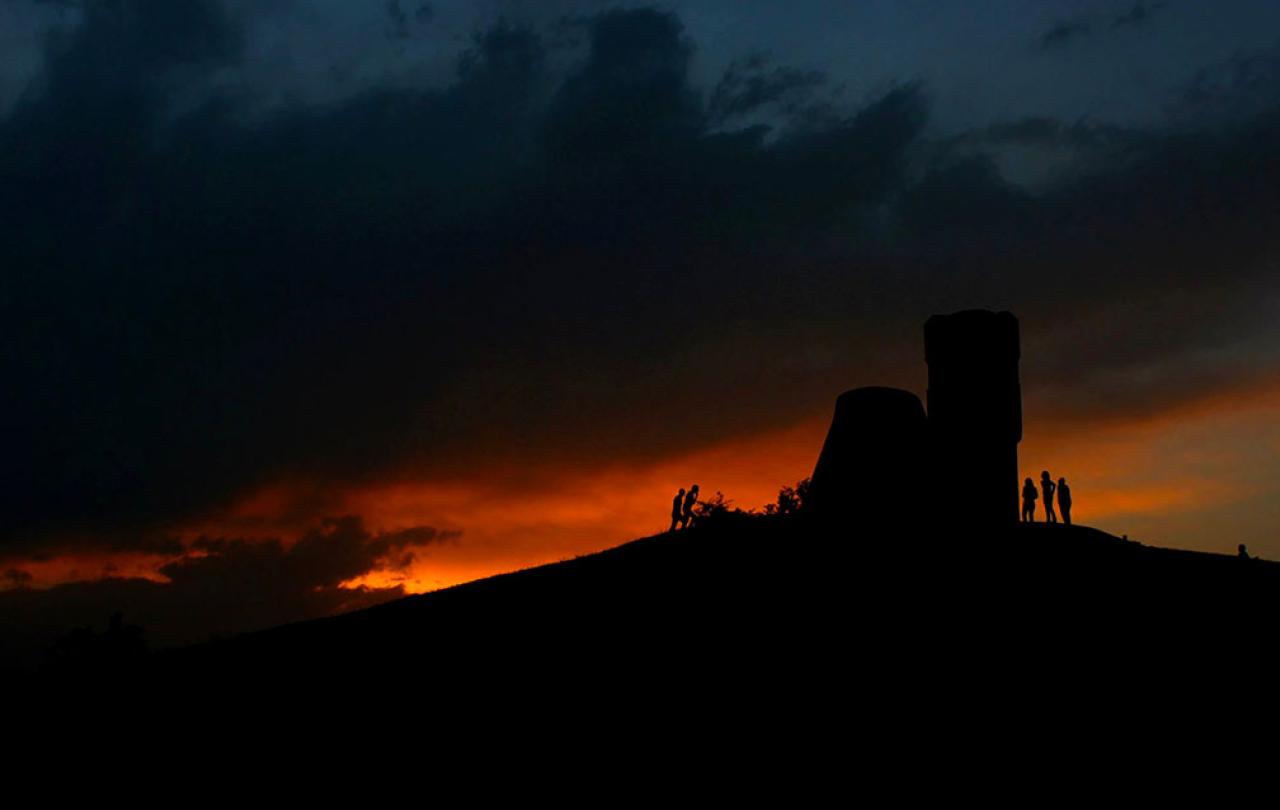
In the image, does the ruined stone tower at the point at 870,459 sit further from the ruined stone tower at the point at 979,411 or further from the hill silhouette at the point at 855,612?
the ruined stone tower at the point at 979,411

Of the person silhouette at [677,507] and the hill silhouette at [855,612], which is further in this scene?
→ the person silhouette at [677,507]

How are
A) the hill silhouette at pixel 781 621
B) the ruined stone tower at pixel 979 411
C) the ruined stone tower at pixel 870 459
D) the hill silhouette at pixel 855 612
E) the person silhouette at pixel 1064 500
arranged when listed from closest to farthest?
1. the hill silhouette at pixel 855 612
2. the hill silhouette at pixel 781 621
3. the ruined stone tower at pixel 870 459
4. the ruined stone tower at pixel 979 411
5. the person silhouette at pixel 1064 500

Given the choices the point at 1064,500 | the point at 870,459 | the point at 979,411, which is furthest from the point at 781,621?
the point at 1064,500

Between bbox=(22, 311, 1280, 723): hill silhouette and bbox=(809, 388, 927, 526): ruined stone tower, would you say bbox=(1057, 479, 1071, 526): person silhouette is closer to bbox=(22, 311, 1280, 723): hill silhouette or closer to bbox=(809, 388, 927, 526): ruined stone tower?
bbox=(22, 311, 1280, 723): hill silhouette

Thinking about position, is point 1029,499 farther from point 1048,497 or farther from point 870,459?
point 870,459

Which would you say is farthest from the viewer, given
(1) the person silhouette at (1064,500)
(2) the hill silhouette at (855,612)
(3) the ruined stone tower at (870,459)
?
(1) the person silhouette at (1064,500)

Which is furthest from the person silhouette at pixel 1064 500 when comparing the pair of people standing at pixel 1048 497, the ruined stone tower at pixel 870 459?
the ruined stone tower at pixel 870 459

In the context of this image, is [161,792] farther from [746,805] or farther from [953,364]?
[953,364]

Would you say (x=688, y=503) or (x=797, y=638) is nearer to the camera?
(x=797, y=638)

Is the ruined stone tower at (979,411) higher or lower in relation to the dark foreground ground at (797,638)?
higher

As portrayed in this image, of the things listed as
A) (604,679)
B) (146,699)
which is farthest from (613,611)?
(146,699)

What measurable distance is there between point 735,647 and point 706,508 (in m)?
31.7

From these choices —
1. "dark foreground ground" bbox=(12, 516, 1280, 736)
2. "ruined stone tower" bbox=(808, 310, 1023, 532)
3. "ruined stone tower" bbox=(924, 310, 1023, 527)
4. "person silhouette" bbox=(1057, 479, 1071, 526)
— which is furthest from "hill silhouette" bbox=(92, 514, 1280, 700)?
"person silhouette" bbox=(1057, 479, 1071, 526)

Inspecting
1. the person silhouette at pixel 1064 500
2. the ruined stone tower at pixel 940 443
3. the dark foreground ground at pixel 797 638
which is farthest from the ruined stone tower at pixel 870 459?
the person silhouette at pixel 1064 500
